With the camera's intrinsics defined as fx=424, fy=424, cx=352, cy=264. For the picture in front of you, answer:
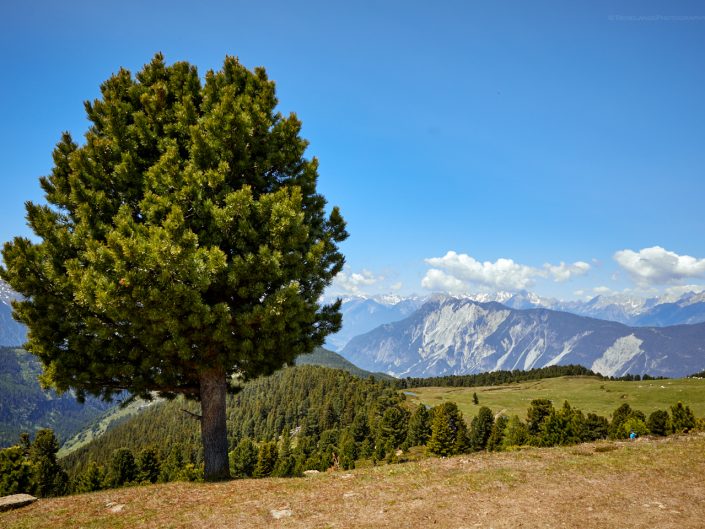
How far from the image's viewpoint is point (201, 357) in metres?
14.7

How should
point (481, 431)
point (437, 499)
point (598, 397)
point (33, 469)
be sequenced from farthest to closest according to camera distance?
1. point (598, 397)
2. point (481, 431)
3. point (33, 469)
4. point (437, 499)

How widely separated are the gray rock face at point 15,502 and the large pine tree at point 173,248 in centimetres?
344

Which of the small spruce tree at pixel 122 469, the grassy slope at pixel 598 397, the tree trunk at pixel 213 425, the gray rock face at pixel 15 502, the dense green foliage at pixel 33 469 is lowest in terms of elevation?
the grassy slope at pixel 598 397

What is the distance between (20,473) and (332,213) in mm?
60802

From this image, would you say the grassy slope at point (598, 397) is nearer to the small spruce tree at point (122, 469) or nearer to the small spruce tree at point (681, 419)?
the small spruce tree at point (681, 419)

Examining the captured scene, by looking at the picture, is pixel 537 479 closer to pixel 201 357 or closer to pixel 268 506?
pixel 268 506

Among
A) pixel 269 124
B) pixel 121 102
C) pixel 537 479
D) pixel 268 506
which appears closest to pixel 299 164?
pixel 269 124

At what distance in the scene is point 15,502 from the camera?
13.6m

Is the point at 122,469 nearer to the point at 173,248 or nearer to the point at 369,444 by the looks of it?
the point at 369,444

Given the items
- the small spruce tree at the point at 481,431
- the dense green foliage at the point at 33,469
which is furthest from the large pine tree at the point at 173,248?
the small spruce tree at the point at 481,431

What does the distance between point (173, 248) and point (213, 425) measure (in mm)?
7716

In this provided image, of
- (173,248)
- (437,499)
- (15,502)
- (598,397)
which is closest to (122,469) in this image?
(15,502)

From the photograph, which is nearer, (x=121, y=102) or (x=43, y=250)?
(x=43, y=250)

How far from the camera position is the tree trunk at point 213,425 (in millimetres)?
15906
